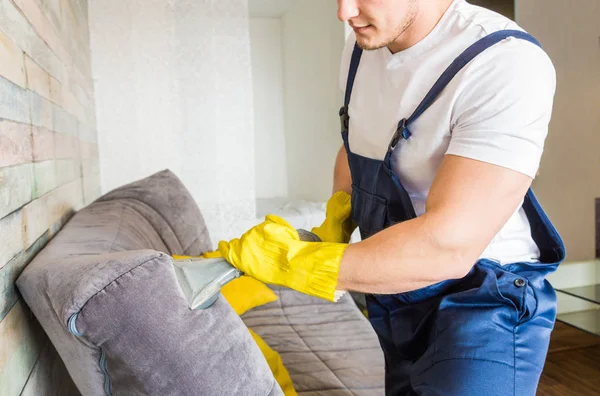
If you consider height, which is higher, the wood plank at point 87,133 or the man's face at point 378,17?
the man's face at point 378,17

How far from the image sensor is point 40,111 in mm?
1318

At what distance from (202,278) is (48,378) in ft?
1.70

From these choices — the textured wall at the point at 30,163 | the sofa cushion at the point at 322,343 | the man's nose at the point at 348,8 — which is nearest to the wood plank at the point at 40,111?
the textured wall at the point at 30,163

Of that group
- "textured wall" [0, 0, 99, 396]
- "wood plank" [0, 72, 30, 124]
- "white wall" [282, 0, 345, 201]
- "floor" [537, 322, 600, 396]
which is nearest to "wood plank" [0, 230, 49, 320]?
"textured wall" [0, 0, 99, 396]

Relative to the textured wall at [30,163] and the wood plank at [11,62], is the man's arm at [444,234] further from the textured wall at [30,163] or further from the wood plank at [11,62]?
the wood plank at [11,62]

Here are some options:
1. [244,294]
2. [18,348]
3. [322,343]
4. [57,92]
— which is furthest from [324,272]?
[244,294]

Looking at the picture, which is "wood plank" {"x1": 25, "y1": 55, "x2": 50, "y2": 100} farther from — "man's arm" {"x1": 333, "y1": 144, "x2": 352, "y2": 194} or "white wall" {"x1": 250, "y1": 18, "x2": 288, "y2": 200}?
"white wall" {"x1": 250, "y1": 18, "x2": 288, "y2": 200}

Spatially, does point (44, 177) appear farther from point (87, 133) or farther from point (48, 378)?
point (87, 133)

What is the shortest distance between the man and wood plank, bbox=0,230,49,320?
37 centimetres

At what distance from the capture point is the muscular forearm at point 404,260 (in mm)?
916

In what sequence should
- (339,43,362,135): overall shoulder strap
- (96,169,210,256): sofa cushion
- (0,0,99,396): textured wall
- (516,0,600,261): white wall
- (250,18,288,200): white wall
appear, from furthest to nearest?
1. (250,18,288,200): white wall
2. (516,0,600,261): white wall
3. (96,169,210,256): sofa cushion
4. (339,43,362,135): overall shoulder strap
5. (0,0,99,396): textured wall

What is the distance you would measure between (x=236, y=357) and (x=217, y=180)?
7.61ft

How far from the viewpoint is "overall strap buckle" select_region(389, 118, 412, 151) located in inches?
42.7

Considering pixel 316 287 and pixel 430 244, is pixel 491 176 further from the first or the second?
pixel 316 287
